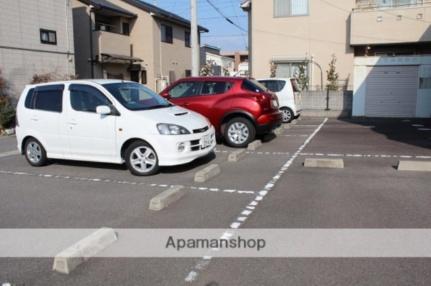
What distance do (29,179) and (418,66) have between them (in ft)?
51.3

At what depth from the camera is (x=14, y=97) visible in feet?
51.3

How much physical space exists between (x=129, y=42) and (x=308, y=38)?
409 inches

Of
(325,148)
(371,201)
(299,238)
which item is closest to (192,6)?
(325,148)

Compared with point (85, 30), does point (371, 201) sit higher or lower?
lower

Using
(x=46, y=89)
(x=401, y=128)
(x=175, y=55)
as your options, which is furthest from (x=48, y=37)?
(x=401, y=128)

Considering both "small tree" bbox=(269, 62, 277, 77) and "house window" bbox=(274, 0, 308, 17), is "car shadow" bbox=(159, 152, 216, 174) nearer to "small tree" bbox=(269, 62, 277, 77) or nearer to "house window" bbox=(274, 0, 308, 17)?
"small tree" bbox=(269, 62, 277, 77)

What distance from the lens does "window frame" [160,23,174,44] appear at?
2531 centimetres

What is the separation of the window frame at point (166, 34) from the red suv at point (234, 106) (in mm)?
16209

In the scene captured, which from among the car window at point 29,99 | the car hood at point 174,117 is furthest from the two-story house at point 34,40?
the car hood at point 174,117

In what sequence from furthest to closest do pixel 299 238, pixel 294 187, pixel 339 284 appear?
1. pixel 294 187
2. pixel 299 238
3. pixel 339 284

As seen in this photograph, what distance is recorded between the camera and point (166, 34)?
26000 mm

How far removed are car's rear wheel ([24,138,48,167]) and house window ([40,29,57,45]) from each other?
34.1ft

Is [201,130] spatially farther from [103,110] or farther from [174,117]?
[103,110]

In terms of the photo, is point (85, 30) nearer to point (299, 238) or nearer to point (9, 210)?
point (9, 210)
